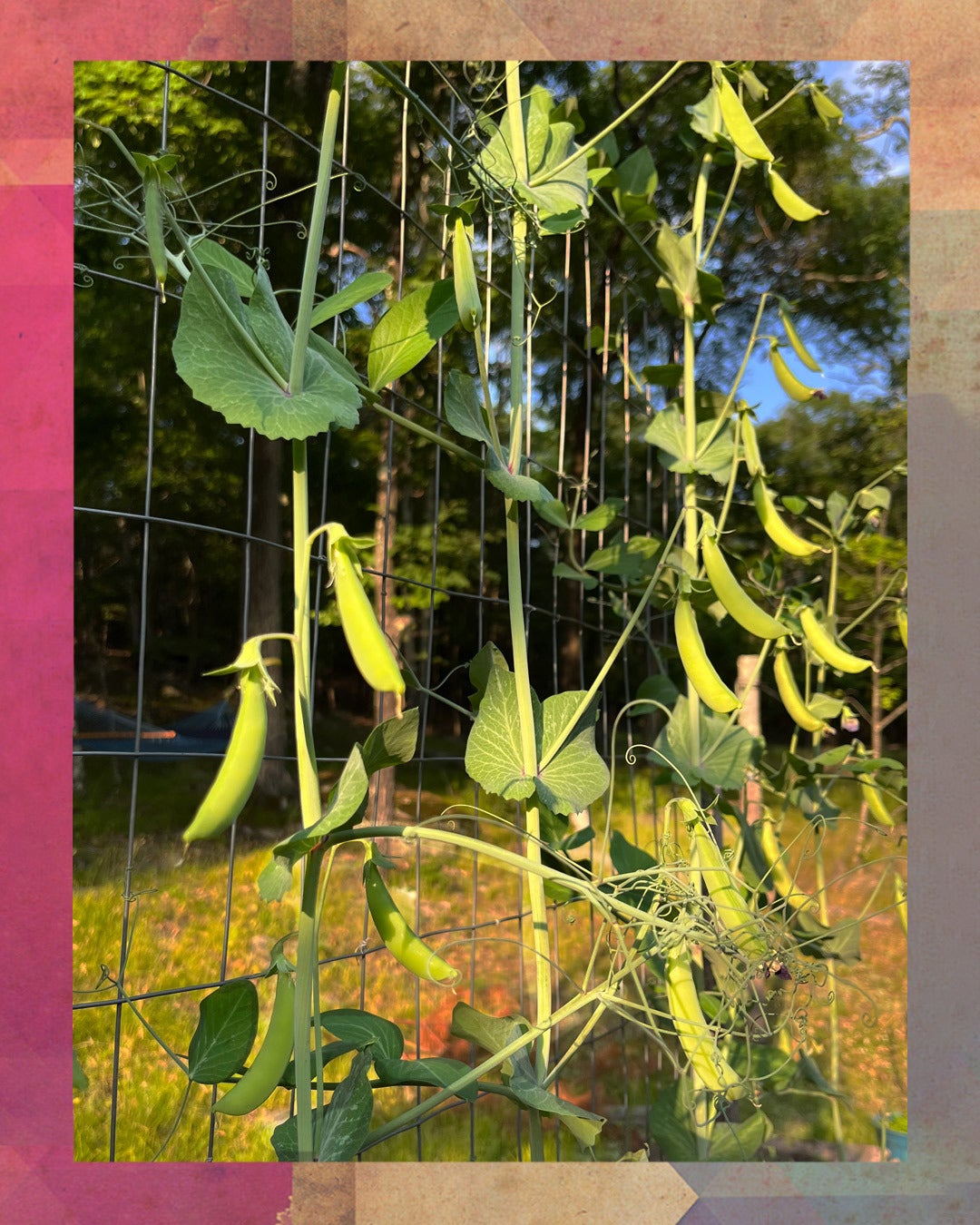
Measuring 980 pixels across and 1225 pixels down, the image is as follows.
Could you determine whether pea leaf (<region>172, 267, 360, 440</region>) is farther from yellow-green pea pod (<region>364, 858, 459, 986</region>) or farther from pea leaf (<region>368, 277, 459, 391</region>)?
yellow-green pea pod (<region>364, 858, 459, 986</region>)

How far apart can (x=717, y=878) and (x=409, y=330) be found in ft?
1.83

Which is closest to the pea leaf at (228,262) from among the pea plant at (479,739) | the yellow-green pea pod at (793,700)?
the pea plant at (479,739)

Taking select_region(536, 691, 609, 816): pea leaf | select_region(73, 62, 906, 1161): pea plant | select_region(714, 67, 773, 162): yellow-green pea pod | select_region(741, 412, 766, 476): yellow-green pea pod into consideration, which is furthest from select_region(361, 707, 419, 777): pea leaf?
select_region(714, 67, 773, 162): yellow-green pea pod

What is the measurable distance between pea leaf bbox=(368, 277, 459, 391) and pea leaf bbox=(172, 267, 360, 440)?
2.0 inches

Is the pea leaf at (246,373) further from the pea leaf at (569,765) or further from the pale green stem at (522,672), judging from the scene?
the pea leaf at (569,765)

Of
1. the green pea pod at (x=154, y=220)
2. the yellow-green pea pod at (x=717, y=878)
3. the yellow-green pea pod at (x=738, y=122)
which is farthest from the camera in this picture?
the yellow-green pea pod at (x=738, y=122)

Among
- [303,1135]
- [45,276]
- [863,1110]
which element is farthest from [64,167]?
[863,1110]

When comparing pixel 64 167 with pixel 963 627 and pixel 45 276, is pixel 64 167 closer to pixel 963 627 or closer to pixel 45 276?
pixel 45 276

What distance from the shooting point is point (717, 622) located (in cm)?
111

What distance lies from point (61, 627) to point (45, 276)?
261 mm

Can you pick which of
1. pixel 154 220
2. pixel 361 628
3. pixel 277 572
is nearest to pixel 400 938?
pixel 361 628

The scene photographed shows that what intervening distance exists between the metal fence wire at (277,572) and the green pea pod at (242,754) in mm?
418

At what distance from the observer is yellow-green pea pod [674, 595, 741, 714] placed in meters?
0.71

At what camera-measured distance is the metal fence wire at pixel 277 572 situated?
1.67m
